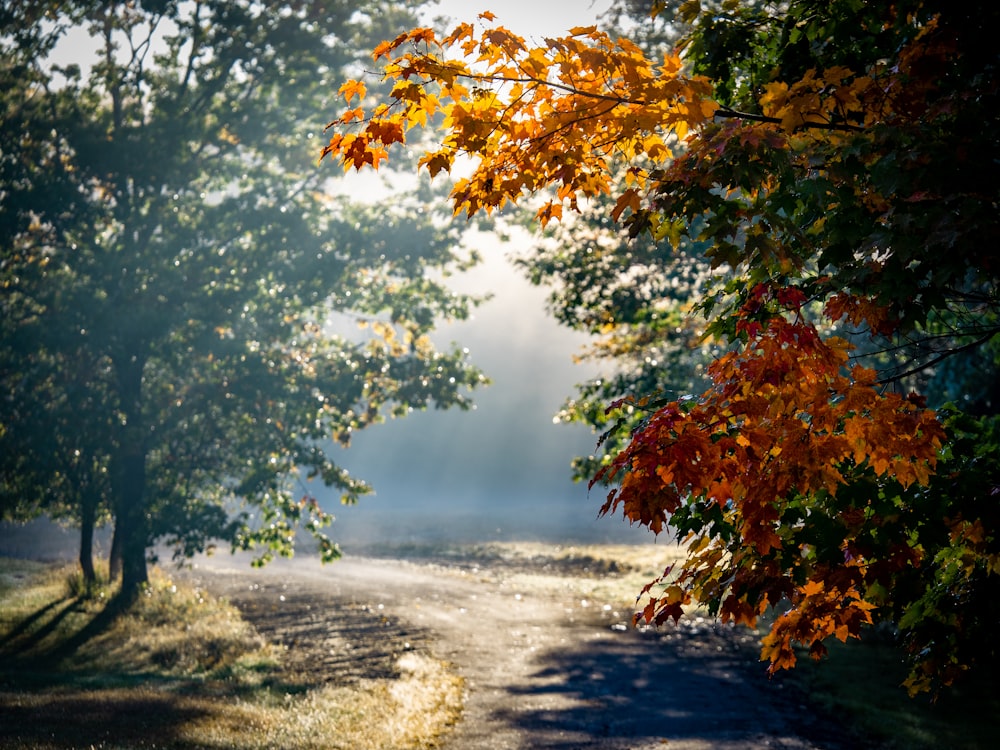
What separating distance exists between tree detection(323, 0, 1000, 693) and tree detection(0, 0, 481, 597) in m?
18.6

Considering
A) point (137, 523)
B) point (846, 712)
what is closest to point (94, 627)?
point (137, 523)

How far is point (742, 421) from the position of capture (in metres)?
4.70

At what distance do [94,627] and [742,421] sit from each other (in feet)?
66.0

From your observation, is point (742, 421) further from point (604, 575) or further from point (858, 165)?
point (604, 575)

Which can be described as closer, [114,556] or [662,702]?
[662,702]

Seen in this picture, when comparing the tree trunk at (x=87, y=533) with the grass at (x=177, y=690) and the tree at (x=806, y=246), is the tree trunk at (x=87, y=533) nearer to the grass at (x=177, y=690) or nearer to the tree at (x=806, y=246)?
the grass at (x=177, y=690)

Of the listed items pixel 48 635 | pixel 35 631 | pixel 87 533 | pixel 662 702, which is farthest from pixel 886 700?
pixel 87 533

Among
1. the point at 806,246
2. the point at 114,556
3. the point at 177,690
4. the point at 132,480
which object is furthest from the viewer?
the point at 114,556

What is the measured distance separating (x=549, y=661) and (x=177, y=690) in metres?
6.81

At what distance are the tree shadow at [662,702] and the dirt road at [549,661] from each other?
0.07 feet

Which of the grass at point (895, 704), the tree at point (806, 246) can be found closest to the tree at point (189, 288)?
the grass at point (895, 704)

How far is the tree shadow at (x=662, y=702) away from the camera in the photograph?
1091 centimetres

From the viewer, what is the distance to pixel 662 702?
507 inches

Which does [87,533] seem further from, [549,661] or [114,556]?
[549,661]
